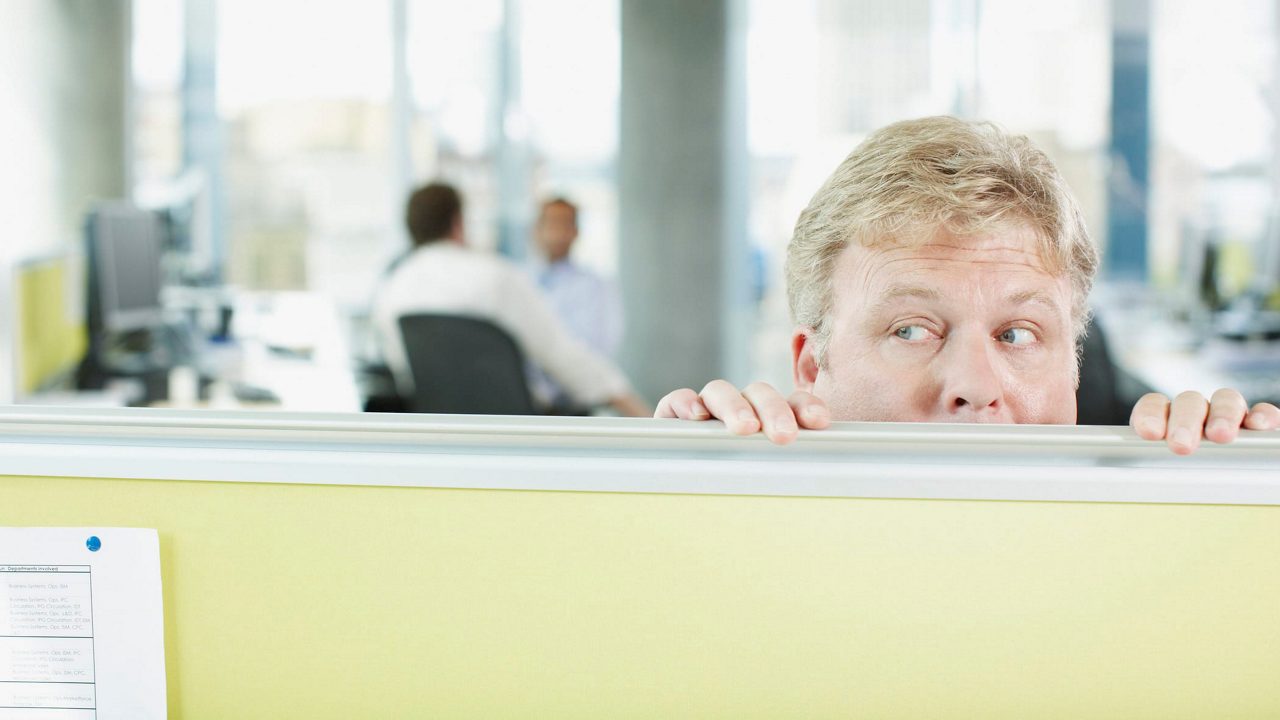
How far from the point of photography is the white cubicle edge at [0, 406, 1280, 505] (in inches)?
29.9

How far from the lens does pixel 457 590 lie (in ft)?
2.65

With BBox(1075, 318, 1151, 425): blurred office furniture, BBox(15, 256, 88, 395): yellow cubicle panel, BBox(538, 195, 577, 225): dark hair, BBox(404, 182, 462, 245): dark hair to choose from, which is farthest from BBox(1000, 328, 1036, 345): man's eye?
BBox(538, 195, 577, 225): dark hair

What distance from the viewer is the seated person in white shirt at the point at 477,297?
139 inches

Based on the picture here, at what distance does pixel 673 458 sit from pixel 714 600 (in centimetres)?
11

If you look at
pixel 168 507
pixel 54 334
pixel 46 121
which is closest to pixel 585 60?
pixel 46 121

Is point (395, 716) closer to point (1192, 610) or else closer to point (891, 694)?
point (891, 694)

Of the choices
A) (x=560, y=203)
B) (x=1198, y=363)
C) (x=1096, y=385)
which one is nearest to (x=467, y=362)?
Answer: (x=1096, y=385)

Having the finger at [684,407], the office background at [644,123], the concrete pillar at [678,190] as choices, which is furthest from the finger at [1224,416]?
the concrete pillar at [678,190]

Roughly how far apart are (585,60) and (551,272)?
72.3 inches

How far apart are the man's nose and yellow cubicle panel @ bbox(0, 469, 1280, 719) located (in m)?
0.30

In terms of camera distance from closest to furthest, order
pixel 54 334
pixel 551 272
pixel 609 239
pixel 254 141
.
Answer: pixel 54 334
pixel 551 272
pixel 609 239
pixel 254 141

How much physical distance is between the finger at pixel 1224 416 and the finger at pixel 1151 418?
3 cm

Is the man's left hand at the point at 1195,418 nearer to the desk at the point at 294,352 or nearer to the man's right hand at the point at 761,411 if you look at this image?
the man's right hand at the point at 761,411

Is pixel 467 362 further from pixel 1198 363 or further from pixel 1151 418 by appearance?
pixel 1198 363
